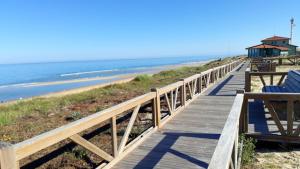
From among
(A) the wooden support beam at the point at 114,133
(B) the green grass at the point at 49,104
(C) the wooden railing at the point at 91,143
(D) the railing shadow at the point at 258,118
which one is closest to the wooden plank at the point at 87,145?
(C) the wooden railing at the point at 91,143

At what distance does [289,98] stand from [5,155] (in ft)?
16.3

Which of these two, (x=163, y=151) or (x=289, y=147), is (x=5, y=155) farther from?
(x=289, y=147)

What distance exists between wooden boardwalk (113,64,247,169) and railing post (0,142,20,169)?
1.92m

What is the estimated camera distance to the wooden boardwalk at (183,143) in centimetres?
408

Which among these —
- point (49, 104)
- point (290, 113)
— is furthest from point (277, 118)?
point (49, 104)

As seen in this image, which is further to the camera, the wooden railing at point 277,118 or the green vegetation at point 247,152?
the wooden railing at point 277,118

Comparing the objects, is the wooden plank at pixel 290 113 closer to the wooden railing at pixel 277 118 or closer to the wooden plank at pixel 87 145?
the wooden railing at pixel 277 118

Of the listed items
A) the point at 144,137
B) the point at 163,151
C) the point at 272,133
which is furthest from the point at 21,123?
the point at 272,133

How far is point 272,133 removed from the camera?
18.9 ft

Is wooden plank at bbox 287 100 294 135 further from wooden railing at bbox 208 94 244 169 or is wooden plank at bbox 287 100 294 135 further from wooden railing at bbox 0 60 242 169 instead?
wooden railing at bbox 0 60 242 169

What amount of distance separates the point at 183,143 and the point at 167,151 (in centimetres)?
49

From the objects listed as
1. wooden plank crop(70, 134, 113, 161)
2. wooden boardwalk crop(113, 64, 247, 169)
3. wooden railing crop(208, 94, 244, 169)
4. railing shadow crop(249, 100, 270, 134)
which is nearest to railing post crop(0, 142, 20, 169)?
wooden plank crop(70, 134, 113, 161)

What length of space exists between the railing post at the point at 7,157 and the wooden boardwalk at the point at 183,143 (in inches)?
75.5

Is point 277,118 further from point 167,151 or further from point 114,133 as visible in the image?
point 114,133
